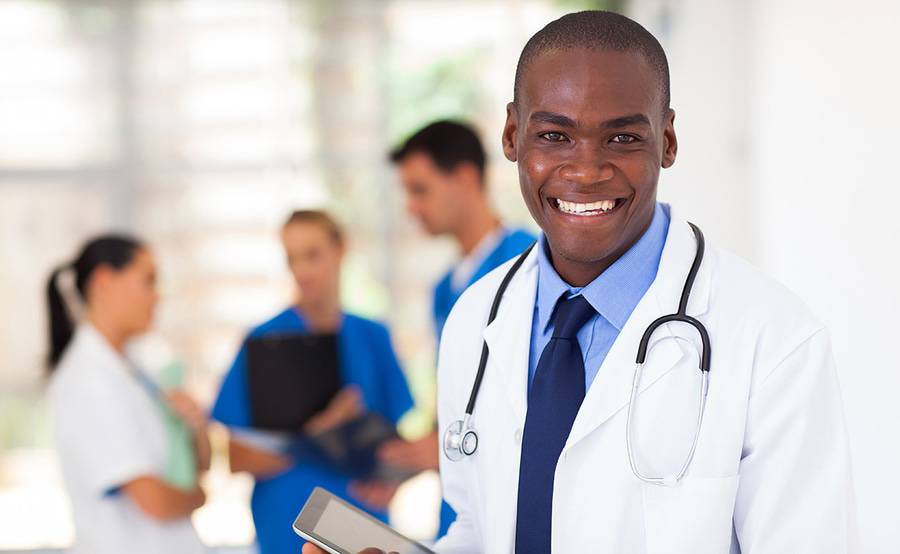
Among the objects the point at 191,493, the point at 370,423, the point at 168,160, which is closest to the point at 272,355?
the point at 370,423

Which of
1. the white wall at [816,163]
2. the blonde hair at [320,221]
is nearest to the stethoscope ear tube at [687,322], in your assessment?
the white wall at [816,163]

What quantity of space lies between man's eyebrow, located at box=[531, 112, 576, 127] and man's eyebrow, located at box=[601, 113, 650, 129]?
36mm

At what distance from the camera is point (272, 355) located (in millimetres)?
2832

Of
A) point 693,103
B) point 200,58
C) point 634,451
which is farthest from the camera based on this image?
point 200,58

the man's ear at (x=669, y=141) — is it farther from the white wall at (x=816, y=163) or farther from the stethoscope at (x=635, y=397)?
the white wall at (x=816, y=163)

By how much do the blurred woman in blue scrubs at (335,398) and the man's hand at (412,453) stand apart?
8 centimetres

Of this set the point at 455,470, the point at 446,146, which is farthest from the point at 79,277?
the point at 455,470

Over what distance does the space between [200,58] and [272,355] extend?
1.64 m

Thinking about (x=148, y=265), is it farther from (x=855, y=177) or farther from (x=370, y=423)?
(x=855, y=177)

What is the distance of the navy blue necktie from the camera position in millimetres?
1095

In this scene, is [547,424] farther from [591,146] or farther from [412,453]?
[412,453]

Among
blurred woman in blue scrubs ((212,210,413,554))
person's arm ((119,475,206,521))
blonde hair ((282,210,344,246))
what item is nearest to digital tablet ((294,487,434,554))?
person's arm ((119,475,206,521))

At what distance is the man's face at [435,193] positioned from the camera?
260 cm

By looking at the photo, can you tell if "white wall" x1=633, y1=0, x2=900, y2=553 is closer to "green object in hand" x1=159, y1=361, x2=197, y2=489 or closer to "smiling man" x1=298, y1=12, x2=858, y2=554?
"smiling man" x1=298, y1=12, x2=858, y2=554
